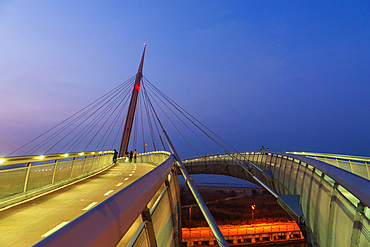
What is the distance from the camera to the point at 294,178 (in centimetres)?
1332

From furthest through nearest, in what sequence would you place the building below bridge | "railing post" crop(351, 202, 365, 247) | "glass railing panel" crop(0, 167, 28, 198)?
the building below bridge
"glass railing panel" crop(0, 167, 28, 198)
"railing post" crop(351, 202, 365, 247)

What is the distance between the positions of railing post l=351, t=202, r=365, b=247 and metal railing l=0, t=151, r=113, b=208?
9015 millimetres

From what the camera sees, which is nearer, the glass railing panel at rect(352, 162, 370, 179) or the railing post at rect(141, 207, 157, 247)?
the railing post at rect(141, 207, 157, 247)

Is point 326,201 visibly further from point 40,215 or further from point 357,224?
point 40,215

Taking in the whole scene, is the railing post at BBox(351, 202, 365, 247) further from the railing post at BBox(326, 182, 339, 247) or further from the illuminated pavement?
the illuminated pavement

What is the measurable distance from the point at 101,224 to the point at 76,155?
44.2 ft

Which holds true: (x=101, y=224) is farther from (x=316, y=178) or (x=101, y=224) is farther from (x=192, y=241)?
(x=192, y=241)

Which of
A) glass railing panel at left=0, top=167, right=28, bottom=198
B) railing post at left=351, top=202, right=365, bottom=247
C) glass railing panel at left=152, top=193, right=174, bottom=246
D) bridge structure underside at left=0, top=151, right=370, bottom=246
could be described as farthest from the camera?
glass railing panel at left=0, top=167, right=28, bottom=198

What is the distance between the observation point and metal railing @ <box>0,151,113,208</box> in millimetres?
8078

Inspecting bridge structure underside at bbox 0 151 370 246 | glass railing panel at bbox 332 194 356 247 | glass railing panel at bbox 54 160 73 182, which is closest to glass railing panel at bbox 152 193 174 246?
bridge structure underside at bbox 0 151 370 246

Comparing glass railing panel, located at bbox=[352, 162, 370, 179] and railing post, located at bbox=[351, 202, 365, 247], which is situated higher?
glass railing panel, located at bbox=[352, 162, 370, 179]

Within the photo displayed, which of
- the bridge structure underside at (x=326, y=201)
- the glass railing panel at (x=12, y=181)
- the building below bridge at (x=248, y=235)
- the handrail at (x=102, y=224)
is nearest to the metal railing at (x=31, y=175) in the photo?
the glass railing panel at (x=12, y=181)

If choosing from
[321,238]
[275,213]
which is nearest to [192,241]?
[275,213]

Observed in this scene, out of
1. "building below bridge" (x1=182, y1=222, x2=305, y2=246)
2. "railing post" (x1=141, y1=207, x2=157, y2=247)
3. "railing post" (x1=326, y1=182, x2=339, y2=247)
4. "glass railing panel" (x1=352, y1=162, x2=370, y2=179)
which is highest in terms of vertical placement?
"glass railing panel" (x1=352, y1=162, x2=370, y2=179)
